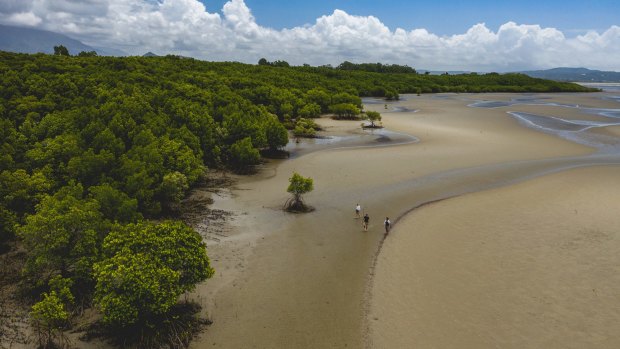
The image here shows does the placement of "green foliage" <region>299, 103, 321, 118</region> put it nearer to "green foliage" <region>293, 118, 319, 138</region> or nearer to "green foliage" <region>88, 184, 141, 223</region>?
"green foliage" <region>293, 118, 319, 138</region>

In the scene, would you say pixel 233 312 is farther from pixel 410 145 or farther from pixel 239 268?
pixel 410 145

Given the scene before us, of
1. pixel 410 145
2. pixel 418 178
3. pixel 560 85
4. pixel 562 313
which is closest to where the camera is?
pixel 562 313

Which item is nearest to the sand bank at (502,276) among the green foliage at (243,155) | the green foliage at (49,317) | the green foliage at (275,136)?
the green foliage at (49,317)

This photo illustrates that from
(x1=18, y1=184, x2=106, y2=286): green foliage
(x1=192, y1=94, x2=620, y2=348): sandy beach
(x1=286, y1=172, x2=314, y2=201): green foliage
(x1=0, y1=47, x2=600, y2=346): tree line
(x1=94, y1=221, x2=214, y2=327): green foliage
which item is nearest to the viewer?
(x1=94, y1=221, x2=214, y2=327): green foliage

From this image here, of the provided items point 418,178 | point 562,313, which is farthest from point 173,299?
point 418,178

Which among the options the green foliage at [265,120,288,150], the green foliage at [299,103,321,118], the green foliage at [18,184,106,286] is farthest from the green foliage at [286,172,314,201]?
the green foliage at [299,103,321,118]

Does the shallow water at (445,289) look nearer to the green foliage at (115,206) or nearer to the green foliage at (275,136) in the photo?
the green foliage at (115,206)

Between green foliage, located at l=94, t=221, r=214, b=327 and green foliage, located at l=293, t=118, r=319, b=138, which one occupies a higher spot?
green foliage, located at l=293, t=118, r=319, b=138
